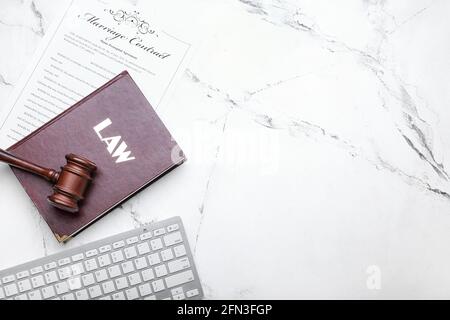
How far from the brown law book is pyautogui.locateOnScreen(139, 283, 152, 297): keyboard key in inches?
5.3

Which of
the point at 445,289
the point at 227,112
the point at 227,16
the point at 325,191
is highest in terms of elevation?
the point at 227,16

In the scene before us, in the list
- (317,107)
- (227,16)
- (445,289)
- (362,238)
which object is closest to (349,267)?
(362,238)

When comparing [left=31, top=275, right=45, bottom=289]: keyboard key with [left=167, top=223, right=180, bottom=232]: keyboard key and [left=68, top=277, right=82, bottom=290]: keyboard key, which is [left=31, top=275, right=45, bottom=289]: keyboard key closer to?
[left=68, top=277, right=82, bottom=290]: keyboard key

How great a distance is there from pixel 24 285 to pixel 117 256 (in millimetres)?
151

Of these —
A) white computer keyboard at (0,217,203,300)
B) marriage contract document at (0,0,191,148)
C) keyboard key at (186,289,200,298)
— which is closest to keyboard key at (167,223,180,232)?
white computer keyboard at (0,217,203,300)

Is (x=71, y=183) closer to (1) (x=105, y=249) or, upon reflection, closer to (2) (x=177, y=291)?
(1) (x=105, y=249)

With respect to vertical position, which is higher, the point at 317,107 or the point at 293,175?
the point at 317,107

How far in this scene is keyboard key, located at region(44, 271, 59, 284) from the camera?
0.85 metres

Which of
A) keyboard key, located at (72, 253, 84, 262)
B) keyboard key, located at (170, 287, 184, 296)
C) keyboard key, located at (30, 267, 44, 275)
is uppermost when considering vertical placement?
keyboard key, located at (72, 253, 84, 262)

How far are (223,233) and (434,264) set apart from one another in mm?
366

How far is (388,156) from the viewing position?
3.03 ft

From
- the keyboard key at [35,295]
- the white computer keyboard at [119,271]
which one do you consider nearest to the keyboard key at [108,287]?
the white computer keyboard at [119,271]

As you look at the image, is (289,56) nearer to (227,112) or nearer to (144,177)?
(227,112)

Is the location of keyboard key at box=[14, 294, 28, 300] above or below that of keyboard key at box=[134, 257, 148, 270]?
below
